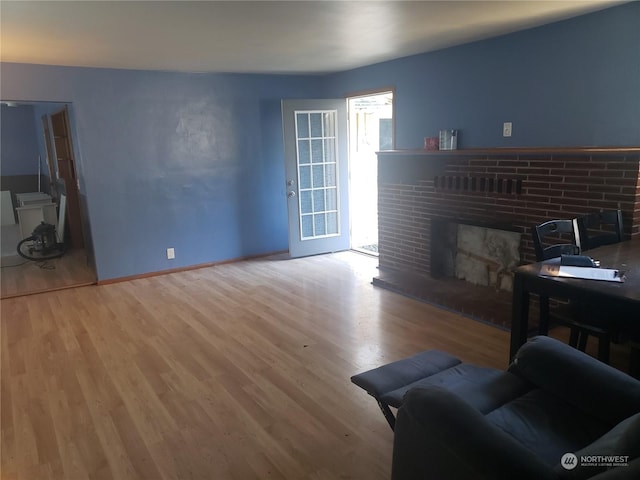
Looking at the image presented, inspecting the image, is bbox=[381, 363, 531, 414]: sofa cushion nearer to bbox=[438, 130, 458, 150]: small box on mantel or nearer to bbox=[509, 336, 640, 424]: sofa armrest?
bbox=[509, 336, 640, 424]: sofa armrest

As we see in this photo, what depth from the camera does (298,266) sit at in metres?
5.65

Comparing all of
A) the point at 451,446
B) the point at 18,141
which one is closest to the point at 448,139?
the point at 451,446

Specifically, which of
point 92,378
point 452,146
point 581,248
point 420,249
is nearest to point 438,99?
point 452,146

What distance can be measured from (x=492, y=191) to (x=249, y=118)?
3.19 m

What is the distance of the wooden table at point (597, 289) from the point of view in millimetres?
2123

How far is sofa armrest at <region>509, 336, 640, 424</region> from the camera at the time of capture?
164cm

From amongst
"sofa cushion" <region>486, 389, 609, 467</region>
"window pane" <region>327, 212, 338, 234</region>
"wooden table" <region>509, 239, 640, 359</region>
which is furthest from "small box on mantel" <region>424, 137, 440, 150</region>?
"sofa cushion" <region>486, 389, 609, 467</region>

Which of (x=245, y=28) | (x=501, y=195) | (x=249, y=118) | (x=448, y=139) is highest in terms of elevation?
(x=245, y=28)

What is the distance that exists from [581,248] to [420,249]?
6.36ft

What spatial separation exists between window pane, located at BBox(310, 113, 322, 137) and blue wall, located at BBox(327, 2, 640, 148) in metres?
1.24

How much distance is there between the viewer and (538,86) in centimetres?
371

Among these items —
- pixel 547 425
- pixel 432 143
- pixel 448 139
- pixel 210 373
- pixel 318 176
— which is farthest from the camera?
pixel 318 176

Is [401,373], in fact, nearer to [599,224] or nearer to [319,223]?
[599,224]

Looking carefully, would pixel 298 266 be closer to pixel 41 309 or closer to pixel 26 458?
pixel 41 309
